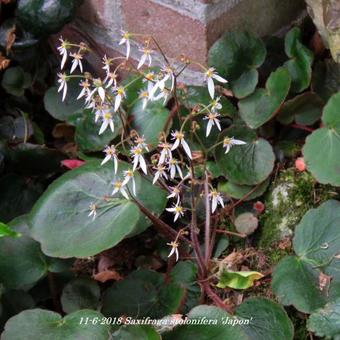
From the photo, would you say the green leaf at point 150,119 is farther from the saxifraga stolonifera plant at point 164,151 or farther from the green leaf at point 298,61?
the green leaf at point 298,61

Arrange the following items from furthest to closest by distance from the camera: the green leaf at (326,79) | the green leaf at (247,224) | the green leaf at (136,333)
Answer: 1. the green leaf at (326,79)
2. the green leaf at (247,224)
3. the green leaf at (136,333)

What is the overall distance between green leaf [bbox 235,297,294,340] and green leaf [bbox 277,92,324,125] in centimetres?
44

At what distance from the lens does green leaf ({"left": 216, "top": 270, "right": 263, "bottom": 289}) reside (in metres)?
1.20

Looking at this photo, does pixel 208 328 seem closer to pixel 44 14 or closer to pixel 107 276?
pixel 107 276

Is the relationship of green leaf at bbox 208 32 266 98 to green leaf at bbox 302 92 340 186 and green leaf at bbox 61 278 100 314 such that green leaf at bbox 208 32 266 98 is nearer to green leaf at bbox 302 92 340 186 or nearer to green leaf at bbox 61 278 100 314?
green leaf at bbox 302 92 340 186

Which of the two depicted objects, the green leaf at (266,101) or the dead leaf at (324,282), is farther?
the green leaf at (266,101)

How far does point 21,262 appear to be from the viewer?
1191 mm

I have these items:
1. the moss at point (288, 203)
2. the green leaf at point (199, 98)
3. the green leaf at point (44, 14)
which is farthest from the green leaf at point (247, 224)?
the green leaf at point (44, 14)

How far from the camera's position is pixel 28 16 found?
1.44 m

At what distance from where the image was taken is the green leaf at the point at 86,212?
1106 mm

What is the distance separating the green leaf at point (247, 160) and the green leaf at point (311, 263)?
0.16 metres

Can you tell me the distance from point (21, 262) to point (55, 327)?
0.20 m

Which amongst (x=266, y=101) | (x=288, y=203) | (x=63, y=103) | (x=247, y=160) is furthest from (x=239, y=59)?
(x=63, y=103)

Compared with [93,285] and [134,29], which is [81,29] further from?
[93,285]
